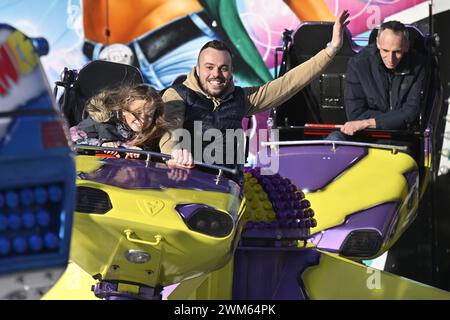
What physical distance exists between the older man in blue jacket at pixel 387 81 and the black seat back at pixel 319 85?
1.58ft

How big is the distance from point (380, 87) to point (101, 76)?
189 centimetres

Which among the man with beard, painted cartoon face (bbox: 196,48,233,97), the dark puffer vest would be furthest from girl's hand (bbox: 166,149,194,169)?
painted cartoon face (bbox: 196,48,233,97)

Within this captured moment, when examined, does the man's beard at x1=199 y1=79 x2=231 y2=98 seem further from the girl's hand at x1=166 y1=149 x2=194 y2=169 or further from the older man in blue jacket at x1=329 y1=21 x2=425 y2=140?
the older man in blue jacket at x1=329 y1=21 x2=425 y2=140

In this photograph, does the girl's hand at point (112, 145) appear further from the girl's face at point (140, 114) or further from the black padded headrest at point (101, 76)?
the black padded headrest at point (101, 76)

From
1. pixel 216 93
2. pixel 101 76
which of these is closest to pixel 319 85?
pixel 101 76

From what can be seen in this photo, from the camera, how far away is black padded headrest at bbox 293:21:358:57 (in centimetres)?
794


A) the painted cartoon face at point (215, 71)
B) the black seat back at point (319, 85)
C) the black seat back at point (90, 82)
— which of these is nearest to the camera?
the painted cartoon face at point (215, 71)

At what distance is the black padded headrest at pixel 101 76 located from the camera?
22.1 feet

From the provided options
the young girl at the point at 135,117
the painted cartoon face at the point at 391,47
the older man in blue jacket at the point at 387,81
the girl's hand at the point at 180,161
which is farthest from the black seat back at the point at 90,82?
the girl's hand at the point at 180,161

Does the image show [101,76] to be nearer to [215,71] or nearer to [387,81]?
[215,71]

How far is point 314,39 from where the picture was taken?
26.2 feet

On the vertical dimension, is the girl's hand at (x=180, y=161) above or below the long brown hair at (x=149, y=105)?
below

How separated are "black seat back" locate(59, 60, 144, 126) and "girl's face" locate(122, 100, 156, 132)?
1.59 metres

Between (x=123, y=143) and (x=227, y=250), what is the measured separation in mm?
1060
